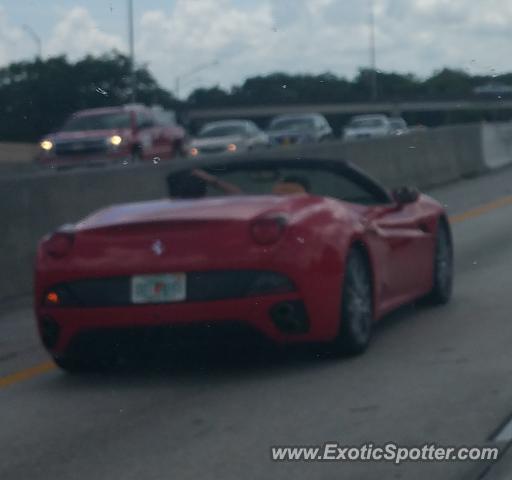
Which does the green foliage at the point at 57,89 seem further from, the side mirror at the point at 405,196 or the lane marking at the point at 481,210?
the side mirror at the point at 405,196

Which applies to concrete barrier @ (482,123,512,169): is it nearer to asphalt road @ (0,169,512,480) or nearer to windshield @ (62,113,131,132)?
windshield @ (62,113,131,132)

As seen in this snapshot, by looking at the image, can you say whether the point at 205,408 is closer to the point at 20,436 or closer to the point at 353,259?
the point at 20,436

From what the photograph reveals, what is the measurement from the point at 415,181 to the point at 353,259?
16262 millimetres

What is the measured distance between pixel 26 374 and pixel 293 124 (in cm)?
3855

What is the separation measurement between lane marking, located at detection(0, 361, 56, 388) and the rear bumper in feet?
2.24

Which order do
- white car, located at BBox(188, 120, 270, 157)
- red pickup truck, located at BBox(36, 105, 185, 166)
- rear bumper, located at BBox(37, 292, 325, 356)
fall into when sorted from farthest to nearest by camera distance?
white car, located at BBox(188, 120, 270, 157) < red pickup truck, located at BBox(36, 105, 185, 166) < rear bumper, located at BBox(37, 292, 325, 356)

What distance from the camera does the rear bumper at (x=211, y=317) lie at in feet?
25.0

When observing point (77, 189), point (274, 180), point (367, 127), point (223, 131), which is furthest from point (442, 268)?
point (367, 127)

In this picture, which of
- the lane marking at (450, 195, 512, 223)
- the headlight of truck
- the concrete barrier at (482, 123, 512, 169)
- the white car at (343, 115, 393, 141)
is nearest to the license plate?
the lane marking at (450, 195, 512, 223)

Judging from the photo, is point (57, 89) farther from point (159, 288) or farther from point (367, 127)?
point (159, 288)

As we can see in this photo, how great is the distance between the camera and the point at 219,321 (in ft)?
25.0

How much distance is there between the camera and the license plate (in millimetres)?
7645

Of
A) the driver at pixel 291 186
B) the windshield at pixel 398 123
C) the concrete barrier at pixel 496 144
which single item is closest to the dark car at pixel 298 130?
the windshield at pixel 398 123

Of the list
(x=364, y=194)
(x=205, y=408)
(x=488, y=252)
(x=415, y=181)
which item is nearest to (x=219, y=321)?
(x=205, y=408)
